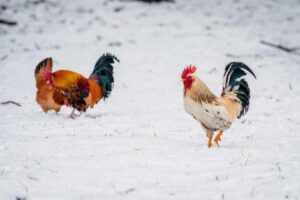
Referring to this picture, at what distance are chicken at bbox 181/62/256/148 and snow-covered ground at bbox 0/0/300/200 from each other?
0.55m

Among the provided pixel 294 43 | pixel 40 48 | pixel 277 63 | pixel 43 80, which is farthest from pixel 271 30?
pixel 43 80

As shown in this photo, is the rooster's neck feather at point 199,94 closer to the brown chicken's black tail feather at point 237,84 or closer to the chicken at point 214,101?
the chicken at point 214,101

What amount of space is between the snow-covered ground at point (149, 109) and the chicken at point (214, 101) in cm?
55

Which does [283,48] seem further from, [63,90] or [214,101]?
[214,101]

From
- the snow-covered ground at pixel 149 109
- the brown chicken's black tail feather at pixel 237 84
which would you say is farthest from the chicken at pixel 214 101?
the snow-covered ground at pixel 149 109

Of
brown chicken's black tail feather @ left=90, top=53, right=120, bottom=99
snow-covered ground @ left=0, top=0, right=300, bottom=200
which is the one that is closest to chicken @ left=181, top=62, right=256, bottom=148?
snow-covered ground @ left=0, top=0, right=300, bottom=200

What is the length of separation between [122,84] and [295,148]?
7.88 meters

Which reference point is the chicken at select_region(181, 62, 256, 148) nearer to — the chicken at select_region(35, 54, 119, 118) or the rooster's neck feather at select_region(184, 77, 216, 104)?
the rooster's neck feather at select_region(184, 77, 216, 104)

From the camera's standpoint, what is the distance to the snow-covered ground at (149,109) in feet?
22.7

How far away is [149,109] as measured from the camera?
40.5ft

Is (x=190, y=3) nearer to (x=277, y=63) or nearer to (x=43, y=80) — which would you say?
(x=277, y=63)

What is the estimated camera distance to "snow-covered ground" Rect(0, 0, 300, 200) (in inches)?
273

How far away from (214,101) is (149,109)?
4171mm

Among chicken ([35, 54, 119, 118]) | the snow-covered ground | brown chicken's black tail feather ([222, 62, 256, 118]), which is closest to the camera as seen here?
the snow-covered ground
